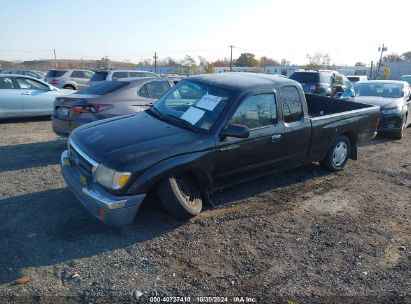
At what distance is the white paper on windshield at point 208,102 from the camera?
4.38 meters

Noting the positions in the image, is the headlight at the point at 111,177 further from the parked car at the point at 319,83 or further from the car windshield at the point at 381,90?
the parked car at the point at 319,83

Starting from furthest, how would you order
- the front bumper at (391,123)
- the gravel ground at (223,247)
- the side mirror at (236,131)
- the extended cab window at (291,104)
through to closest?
1. the front bumper at (391,123)
2. the extended cab window at (291,104)
3. the side mirror at (236,131)
4. the gravel ground at (223,247)

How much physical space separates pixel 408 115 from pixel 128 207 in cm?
952

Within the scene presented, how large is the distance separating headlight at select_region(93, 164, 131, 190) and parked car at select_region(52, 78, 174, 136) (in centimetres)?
309

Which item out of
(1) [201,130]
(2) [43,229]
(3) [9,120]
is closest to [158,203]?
(1) [201,130]

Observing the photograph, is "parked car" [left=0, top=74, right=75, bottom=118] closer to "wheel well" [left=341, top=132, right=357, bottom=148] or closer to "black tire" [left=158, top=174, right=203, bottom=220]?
"black tire" [left=158, top=174, right=203, bottom=220]

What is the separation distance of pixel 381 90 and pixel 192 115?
828 centimetres

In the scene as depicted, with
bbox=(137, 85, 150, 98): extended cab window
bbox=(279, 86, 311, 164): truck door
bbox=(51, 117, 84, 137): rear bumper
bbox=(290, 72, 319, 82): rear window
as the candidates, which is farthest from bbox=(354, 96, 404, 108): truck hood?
bbox=(51, 117, 84, 137): rear bumper

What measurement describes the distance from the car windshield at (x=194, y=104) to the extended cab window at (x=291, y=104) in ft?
3.18

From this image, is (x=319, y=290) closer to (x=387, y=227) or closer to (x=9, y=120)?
(x=387, y=227)

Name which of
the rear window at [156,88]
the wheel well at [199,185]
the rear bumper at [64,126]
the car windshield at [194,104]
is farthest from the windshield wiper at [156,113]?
the rear window at [156,88]

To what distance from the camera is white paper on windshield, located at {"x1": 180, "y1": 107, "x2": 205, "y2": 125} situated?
4317 mm

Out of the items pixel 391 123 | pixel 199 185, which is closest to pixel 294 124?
pixel 199 185

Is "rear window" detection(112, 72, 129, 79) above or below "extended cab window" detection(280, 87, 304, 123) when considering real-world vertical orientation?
above
